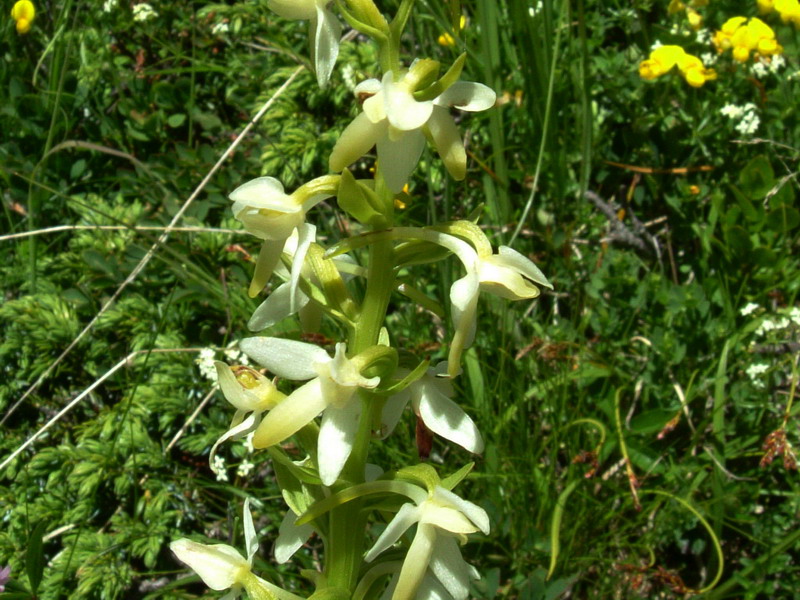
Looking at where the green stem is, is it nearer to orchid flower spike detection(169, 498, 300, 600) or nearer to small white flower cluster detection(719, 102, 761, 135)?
orchid flower spike detection(169, 498, 300, 600)

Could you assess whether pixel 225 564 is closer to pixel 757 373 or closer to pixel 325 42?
pixel 325 42

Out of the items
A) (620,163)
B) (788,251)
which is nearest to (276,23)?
(620,163)

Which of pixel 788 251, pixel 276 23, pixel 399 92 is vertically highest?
pixel 399 92

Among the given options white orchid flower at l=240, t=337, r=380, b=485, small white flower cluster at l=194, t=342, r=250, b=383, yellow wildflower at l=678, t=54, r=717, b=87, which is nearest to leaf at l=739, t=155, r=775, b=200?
yellow wildflower at l=678, t=54, r=717, b=87

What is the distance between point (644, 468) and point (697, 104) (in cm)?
110

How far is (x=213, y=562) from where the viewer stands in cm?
119

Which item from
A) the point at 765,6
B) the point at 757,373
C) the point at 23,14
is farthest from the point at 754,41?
the point at 23,14

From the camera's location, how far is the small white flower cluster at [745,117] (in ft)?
7.64

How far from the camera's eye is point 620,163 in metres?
2.58

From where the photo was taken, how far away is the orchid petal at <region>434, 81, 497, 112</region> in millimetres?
1064

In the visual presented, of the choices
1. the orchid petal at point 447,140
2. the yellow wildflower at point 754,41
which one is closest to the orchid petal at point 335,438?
the orchid petal at point 447,140

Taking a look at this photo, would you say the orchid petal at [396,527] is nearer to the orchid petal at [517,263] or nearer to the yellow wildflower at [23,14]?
the orchid petal at [517,263]

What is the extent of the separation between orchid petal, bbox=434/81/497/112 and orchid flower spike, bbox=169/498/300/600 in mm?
579

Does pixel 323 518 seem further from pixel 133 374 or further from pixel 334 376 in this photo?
pixel 133 374
